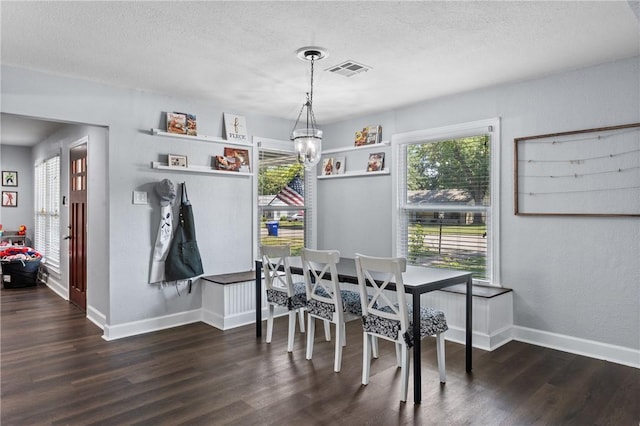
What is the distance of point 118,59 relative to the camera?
130 inches

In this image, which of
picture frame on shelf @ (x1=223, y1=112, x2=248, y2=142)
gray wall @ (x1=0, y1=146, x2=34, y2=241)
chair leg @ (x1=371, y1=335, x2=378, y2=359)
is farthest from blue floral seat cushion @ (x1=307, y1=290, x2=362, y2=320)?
gray wall @ (x1=0, y1=146, x2=34, y2=241)

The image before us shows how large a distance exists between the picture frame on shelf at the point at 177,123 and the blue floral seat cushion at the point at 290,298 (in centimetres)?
191

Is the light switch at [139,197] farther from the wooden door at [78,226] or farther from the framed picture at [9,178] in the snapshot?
the framed picture at [9,178]

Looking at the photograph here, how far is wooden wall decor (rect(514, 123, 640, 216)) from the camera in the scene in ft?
10.8

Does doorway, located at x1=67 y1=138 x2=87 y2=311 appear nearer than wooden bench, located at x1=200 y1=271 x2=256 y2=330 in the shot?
No

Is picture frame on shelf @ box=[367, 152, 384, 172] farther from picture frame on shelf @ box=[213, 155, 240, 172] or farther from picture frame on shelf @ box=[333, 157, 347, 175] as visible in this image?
picture frame on shelf @ box=[213, 155, 240, 172]

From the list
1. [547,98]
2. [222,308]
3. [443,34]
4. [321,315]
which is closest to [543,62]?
[547,98]

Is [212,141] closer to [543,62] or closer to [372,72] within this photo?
[372,72]

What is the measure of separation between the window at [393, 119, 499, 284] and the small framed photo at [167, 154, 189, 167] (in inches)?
91.4

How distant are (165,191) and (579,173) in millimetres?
3720

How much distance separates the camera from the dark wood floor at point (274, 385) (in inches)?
99.1

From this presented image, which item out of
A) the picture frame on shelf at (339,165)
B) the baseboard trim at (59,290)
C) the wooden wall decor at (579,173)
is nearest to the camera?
the wooden wall decor at (579,173)

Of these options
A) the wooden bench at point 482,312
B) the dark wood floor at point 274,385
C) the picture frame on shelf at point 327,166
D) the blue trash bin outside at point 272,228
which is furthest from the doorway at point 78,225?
the wooden bench at point 482,312

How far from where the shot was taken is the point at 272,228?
5.35m
